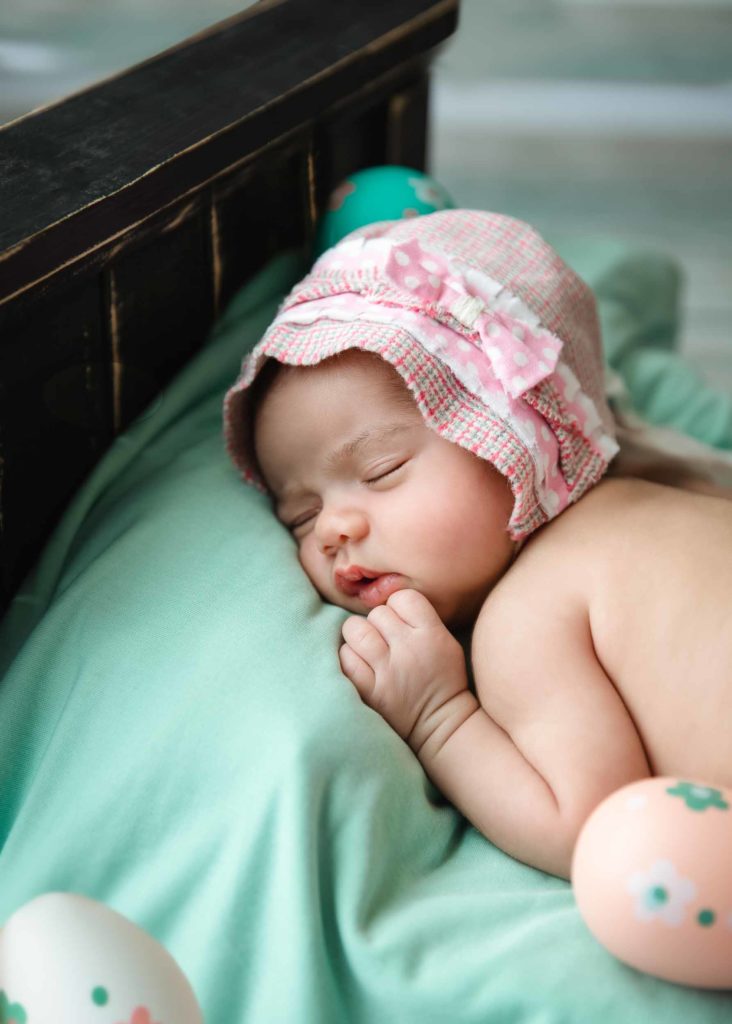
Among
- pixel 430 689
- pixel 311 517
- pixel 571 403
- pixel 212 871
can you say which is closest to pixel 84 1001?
pixel 212 871

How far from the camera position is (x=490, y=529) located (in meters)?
1.12

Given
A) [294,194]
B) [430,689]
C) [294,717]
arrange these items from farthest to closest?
1. [294,194]
2. [430,689]
3. [294,717]

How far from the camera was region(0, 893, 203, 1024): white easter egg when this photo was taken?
2.32 ft

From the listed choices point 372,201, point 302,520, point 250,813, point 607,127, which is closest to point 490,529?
point 302,520

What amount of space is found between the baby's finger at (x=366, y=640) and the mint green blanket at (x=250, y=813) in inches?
0.9

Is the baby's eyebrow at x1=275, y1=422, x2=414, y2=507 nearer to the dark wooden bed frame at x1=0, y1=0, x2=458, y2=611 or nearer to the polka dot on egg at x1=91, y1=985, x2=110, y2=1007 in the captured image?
the dark wooden bed frame at x1=0, y1=0, x2=458, y2=611

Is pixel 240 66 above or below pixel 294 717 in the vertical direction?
above

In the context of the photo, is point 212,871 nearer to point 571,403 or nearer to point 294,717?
point 294,717

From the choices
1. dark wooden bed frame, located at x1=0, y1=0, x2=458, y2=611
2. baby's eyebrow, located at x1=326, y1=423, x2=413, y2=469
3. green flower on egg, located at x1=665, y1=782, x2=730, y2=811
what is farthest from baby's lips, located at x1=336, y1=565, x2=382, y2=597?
green flower on egg, located at x1=665, y1=782, x2=730, y2=811

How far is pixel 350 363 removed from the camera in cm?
114

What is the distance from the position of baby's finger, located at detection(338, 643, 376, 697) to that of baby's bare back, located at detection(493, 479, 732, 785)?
131mm

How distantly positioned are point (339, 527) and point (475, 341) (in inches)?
8.1

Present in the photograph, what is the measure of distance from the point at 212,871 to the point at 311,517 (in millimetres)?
386

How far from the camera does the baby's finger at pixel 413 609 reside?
1.08 metres
